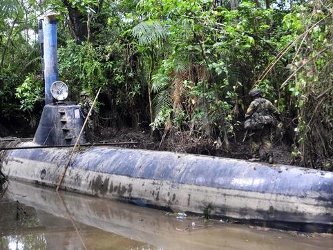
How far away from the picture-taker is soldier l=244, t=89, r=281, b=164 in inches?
340

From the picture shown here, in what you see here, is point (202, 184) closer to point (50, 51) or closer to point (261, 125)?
point (261, 125)

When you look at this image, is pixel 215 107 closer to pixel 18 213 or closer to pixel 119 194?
pixel 119 194

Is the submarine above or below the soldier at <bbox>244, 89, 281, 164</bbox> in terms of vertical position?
below

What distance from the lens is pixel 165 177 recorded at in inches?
337

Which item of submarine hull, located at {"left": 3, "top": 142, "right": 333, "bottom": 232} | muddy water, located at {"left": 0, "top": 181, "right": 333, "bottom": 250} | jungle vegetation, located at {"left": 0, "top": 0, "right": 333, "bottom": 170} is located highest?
jungle vegetation, located at {"left": 0, "top": 0, "right": 333, "bottom": 170}

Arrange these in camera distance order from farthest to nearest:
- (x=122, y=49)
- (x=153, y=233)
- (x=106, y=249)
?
(x=122, y=49) < (x=153, y=233) < (x=106, y=249)

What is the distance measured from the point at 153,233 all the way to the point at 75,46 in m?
9.09

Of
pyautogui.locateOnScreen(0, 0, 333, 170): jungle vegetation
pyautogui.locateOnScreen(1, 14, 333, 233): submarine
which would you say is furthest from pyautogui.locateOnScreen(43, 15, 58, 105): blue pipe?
pyautogui.locateOnScreen(0, 0, 333, 170): jungle vegetation

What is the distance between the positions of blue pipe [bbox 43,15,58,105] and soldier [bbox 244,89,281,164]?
6.01 metres

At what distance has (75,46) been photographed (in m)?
14.7

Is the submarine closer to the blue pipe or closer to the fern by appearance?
the blue pipe

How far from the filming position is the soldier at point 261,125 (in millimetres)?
8633

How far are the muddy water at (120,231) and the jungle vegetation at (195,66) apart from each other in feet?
7.09

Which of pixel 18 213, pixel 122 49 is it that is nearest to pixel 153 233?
pixel 18 213
